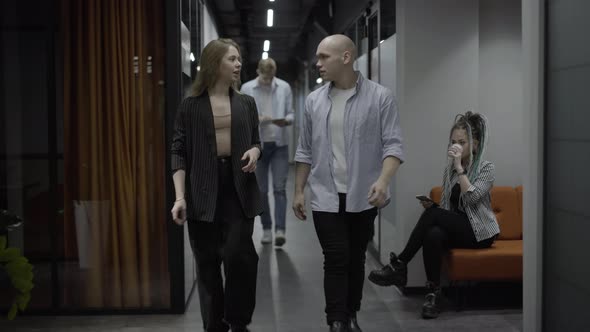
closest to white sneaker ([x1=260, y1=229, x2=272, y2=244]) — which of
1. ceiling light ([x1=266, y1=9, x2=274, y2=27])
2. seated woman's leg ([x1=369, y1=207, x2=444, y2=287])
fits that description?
seated woman's leg ([x1=369, y1=207, x2=444, y2=287])

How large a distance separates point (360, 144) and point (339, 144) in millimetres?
110

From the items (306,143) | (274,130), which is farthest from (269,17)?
(306,143)

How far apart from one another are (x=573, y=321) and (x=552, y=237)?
0.38m

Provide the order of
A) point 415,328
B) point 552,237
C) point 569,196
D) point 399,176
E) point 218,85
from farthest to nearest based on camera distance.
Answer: point 399,176 < point 415,328 < point 218,85 < point 552,237 < point 569,196

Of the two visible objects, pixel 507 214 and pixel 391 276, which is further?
pixel 507 214

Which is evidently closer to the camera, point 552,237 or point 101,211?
point 552,237

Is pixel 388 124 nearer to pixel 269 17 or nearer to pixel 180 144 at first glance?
pixel 180 144

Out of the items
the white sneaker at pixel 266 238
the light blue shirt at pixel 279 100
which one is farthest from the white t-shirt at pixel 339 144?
the white sneaker at pixel 266 238

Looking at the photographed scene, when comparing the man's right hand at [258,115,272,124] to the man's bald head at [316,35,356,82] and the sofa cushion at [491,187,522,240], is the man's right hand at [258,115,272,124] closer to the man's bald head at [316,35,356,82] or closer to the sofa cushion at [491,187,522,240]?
the sofa cushion at [491,187,522,240]

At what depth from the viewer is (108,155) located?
→ 419cm

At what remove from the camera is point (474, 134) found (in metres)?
4.48

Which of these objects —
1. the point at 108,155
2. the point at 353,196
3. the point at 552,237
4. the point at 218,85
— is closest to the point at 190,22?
the point at 108,155

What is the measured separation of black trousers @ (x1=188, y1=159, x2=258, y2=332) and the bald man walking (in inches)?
13.2

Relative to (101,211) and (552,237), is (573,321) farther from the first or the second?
(101,211)
